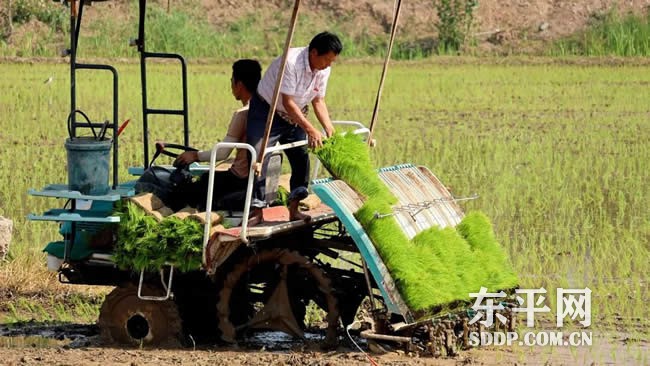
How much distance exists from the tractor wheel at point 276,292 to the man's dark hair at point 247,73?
1013mm

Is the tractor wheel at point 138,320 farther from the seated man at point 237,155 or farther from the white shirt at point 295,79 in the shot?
the white shirt at point 295,79

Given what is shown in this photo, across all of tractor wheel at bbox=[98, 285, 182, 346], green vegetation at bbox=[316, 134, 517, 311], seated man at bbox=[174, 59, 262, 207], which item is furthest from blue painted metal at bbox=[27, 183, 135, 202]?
green vegetation at bbox=[316, 134, 517, 311]

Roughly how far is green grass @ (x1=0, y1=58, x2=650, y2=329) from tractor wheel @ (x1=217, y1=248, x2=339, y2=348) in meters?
1.77

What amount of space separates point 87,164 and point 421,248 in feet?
6.23

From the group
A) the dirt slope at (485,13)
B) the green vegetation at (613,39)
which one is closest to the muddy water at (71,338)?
the green vegetation at (613,39)

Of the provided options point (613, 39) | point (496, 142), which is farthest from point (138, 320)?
point (613, 39)

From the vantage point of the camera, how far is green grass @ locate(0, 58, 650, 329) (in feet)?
32.4

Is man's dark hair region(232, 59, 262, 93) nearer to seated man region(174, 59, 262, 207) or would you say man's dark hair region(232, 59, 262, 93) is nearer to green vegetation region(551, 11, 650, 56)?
seated man region(174, 59, 262, 207)

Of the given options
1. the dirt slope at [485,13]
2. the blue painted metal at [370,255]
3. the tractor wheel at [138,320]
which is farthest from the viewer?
the dirt slope at [485,13]

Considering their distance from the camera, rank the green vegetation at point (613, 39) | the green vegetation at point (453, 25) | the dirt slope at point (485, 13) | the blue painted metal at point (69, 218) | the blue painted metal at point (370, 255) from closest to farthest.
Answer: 1. the blue painted metal at point (370, 255)
2. the blue painted metal at point (69, 218)
3. the green vegetation at point (613, 39)
4. the green vegetation at point (453, 25)
5. the dirt slope at point (485, 13)

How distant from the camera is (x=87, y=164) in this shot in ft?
24.7

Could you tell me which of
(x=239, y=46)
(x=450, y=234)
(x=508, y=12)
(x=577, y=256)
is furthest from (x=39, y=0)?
(x=450, y=234)

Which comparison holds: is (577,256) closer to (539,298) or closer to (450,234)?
(539,298)

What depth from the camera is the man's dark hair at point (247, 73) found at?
7.85 metres
